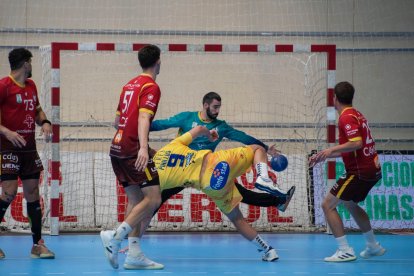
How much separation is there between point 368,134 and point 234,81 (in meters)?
6.12

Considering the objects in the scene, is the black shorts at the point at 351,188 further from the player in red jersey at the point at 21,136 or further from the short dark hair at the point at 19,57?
the short dark hair at the point at 19,57

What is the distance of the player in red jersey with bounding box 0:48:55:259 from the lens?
328 inches

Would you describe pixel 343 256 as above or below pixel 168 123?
below

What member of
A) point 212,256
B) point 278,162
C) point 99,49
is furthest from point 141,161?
point 99,49

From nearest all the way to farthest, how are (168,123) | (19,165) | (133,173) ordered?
(133,173), (19,165), (168,123)

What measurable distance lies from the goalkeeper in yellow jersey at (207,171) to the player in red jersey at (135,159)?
472mm

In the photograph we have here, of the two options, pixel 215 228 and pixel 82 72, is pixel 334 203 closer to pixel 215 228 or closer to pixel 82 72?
pixel 215 228

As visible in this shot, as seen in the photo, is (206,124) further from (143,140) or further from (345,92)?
(143,140)

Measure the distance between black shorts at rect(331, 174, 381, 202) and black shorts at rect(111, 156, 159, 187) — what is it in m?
2.15

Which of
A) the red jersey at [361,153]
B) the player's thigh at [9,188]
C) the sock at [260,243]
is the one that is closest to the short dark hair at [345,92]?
the red jersey at [361,153]

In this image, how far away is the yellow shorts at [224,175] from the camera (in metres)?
8.15

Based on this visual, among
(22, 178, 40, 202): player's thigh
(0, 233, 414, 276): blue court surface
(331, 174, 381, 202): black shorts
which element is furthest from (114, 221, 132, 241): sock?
(331, 174, 381, 202): black shorts

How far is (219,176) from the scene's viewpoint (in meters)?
8.15

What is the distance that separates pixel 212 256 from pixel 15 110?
9.16 feet
